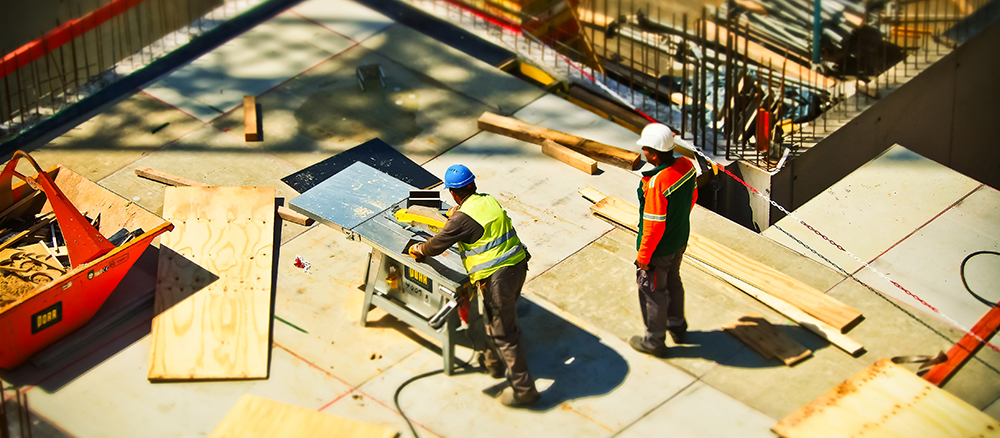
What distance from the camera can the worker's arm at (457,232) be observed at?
664cm

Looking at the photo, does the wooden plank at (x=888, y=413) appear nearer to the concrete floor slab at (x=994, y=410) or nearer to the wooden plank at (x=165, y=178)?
the concrete floor slab at (x=994, y=410)

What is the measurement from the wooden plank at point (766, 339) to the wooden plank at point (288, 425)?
303 centimetres

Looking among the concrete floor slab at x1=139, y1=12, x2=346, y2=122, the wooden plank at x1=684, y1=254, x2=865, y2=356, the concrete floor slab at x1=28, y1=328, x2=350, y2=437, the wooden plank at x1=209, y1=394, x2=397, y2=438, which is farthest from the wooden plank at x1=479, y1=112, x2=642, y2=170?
the wooden plank at x1=209, y1=394, x2=397, y2=438

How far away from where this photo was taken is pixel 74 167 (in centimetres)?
1058

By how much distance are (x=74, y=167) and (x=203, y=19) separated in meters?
3.52

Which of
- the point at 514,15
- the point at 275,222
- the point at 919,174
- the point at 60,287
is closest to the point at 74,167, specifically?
the point at 275,222

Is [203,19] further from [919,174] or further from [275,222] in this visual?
[919,174]

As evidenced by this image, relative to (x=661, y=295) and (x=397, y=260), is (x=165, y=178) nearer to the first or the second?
(x=397, y=260)

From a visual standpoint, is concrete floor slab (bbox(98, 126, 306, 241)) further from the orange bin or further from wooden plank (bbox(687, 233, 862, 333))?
wooden plank (bbox(687, 233, 862, 333))

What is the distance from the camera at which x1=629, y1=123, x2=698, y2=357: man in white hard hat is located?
6906 mm

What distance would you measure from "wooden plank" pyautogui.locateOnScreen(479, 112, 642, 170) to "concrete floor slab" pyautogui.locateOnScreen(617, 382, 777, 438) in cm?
366

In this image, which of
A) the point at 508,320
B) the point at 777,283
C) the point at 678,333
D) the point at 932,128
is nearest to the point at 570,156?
the point at 777,283

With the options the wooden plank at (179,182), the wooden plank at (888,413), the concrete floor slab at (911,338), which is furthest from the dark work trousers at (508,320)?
the wooden plank at (179,182)

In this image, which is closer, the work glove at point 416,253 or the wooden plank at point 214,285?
the work glove at point 416,253
